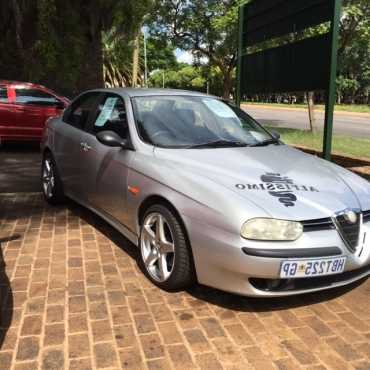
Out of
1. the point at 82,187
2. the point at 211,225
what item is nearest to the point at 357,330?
the point at 211,225

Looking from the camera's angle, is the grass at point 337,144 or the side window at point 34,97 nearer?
the side window at point 34,97

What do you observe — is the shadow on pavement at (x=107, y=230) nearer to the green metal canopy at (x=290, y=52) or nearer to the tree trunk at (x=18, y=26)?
the green metal canopy at (x=290, y=52)

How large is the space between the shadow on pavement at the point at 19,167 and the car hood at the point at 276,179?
3951mm

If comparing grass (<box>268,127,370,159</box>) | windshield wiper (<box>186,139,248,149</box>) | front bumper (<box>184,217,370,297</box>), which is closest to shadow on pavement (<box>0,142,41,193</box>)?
windshield wiper (<box>186,139,248,149</box>)

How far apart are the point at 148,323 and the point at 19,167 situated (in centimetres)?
658

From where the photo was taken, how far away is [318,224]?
11.0 feet

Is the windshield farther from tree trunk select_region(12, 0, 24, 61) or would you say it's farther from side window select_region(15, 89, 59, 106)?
tree trunk select_region(12, 0, 24, 61)

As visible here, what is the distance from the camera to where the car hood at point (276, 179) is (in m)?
3.40

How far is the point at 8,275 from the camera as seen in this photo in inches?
162

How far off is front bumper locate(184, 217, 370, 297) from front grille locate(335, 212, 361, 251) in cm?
5

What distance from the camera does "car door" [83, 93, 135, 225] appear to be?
444 cm

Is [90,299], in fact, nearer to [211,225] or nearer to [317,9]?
[211,225]

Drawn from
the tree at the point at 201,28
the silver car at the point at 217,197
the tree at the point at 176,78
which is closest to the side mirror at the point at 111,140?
the silver car at the point at 217,197

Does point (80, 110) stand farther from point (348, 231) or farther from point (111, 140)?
point (348, 231)
